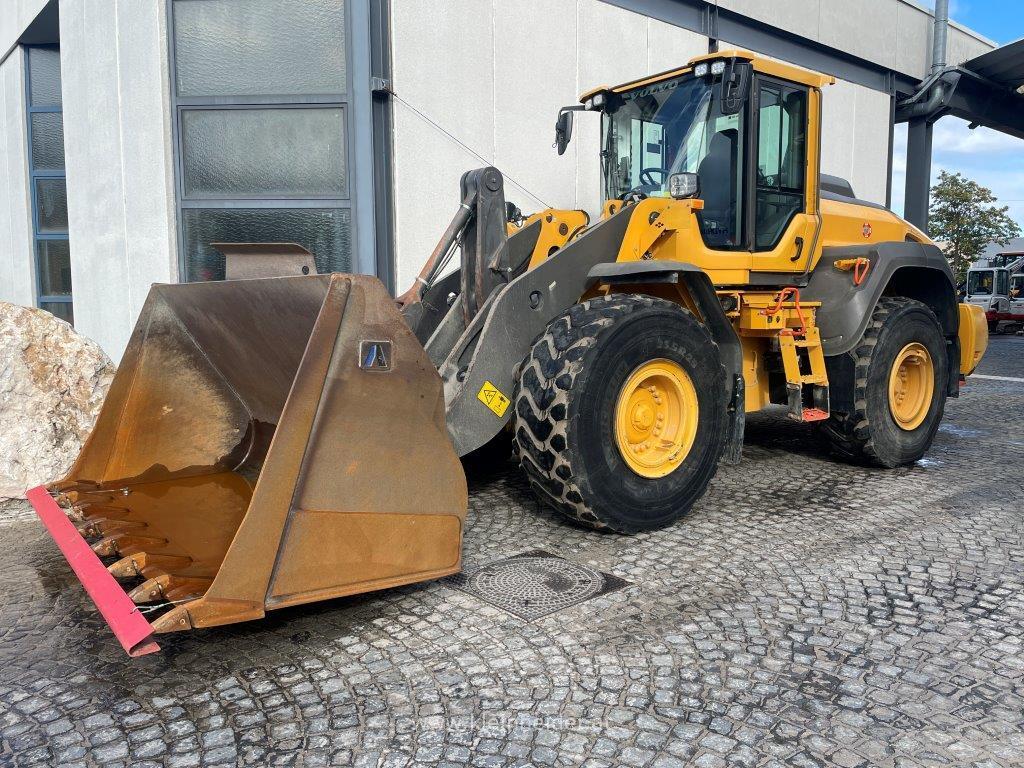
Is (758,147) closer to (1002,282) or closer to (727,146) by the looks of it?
(727,146)

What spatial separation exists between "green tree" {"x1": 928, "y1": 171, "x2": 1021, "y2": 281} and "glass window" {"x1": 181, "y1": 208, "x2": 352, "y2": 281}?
3055cm

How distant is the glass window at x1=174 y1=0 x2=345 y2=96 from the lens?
7.98 metres

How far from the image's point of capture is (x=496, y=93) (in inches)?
357

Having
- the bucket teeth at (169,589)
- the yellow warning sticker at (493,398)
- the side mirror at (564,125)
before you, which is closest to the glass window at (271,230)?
the side mirror at (564,125)

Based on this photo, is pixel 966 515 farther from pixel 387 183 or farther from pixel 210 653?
pixel 387 183

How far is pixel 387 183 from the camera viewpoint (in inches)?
330

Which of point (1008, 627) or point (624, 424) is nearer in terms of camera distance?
point (1008, 627)

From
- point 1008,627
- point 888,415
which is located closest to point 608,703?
point 1008,627

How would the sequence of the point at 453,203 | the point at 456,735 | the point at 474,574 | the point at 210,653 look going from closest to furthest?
the point at 456,735
the point at 210,653
the point at 474,574
the point at 453,203

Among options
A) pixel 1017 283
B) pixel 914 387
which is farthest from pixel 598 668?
pixel 1017 283

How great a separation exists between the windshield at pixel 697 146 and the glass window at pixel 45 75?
966cm

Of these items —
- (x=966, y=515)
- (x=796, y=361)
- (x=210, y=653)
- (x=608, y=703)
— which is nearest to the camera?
(x=608, y=703)

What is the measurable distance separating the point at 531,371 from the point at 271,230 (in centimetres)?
527

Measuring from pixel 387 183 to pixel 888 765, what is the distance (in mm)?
7264
